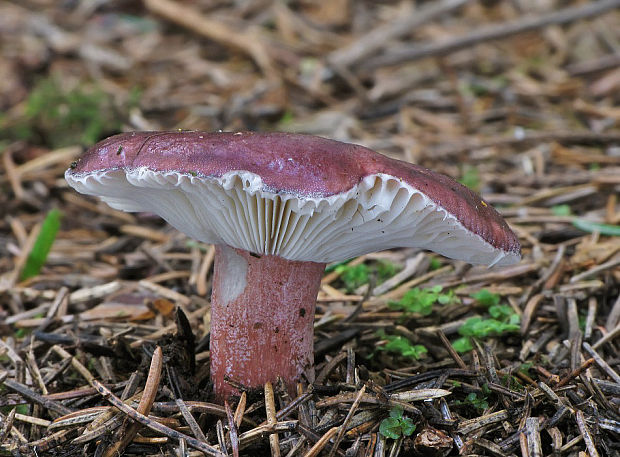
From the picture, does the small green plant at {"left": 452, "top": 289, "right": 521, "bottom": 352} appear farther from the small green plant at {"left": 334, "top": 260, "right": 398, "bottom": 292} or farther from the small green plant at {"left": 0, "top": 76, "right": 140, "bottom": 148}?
the small green plant at {"left": 0, "top": 76, "right": 140, "bottom": 148}

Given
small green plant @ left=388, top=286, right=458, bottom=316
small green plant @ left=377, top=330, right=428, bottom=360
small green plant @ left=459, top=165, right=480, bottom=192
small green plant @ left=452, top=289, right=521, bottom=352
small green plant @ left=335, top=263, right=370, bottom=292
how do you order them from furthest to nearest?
small green plant @ left=459, top=165, right=480, bottom=192 < small green plant @ left=335, top=263, right=370, bottom=292 < small green plant @ left=388, top=286, right=458, bottom=316 < small green plant @ left=452, top=289, right=521, bottom=352 < small green plant @ left=377, top=330, right=428, bottom=360

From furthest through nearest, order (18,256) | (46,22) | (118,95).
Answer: (46,22) < (118,95) < (18,256)

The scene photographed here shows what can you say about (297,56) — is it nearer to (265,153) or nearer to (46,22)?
(46,22)

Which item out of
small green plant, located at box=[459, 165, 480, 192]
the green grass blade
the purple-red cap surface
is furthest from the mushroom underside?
small green plant, located at box=[459, 165, 480, 192]

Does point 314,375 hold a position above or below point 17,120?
below

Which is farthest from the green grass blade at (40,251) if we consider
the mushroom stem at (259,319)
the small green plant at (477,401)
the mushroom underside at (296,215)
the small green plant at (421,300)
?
the small green plant at (477,401)

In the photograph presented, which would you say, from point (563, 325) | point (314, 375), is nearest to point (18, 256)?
point (314, 375)

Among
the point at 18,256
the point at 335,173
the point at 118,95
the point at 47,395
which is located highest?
the point at 118,95

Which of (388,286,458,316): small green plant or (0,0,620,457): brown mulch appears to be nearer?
(0,0,620,457): brown mulch

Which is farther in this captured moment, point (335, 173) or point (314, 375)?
point (314, 375)
